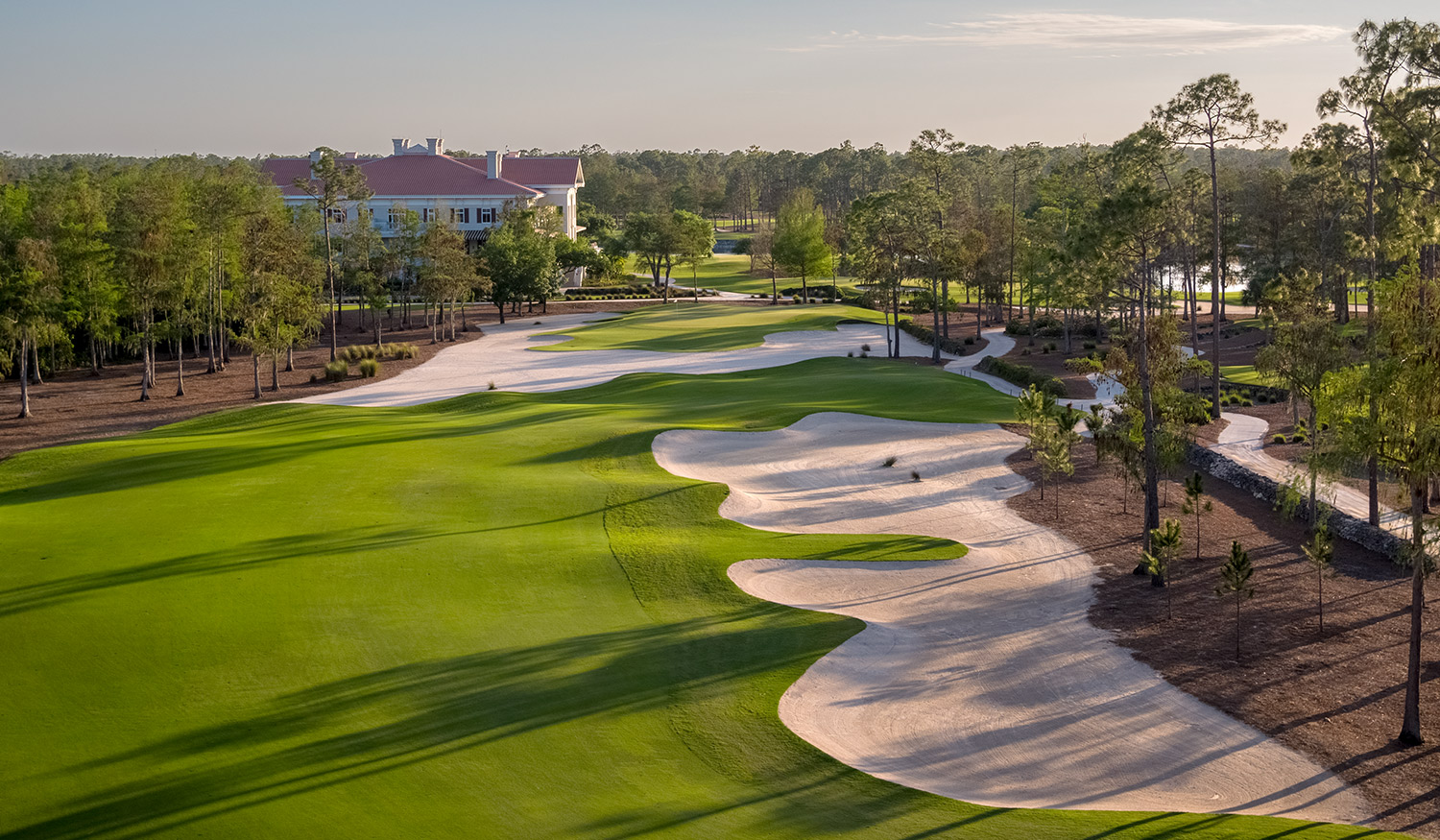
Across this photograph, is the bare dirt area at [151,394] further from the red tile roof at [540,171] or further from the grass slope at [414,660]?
the red tile roof at [540,171]

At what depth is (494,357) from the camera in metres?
65.8

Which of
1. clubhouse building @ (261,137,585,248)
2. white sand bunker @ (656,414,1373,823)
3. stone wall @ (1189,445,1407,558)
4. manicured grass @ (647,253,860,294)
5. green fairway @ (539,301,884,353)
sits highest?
clubhouse building @ (261,137,585,248)

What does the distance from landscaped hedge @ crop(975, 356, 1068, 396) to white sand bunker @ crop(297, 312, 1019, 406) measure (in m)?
0.57

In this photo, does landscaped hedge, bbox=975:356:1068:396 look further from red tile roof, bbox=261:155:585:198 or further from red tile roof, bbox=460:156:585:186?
red tile roof, bbox=460:156:585:186

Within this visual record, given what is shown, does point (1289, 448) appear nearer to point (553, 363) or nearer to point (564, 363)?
point (564, 363)

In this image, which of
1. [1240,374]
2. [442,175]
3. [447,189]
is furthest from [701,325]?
[442,175]

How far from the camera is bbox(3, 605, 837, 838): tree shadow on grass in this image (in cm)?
1239

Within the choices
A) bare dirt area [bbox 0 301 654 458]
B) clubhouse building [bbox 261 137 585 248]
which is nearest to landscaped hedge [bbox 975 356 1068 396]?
bare dirt area [bbox 0 301 654 458]

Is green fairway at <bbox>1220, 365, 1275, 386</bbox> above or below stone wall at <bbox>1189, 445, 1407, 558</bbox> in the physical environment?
above

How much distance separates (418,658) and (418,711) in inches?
77.4

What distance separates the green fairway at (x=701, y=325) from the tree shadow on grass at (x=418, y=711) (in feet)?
161

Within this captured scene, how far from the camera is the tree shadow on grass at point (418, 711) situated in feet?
40.7

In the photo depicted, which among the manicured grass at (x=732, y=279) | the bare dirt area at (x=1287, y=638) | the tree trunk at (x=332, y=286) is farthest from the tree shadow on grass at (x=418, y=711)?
the manicured grass at (x=732, y=279)

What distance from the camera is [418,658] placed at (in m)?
16.5
